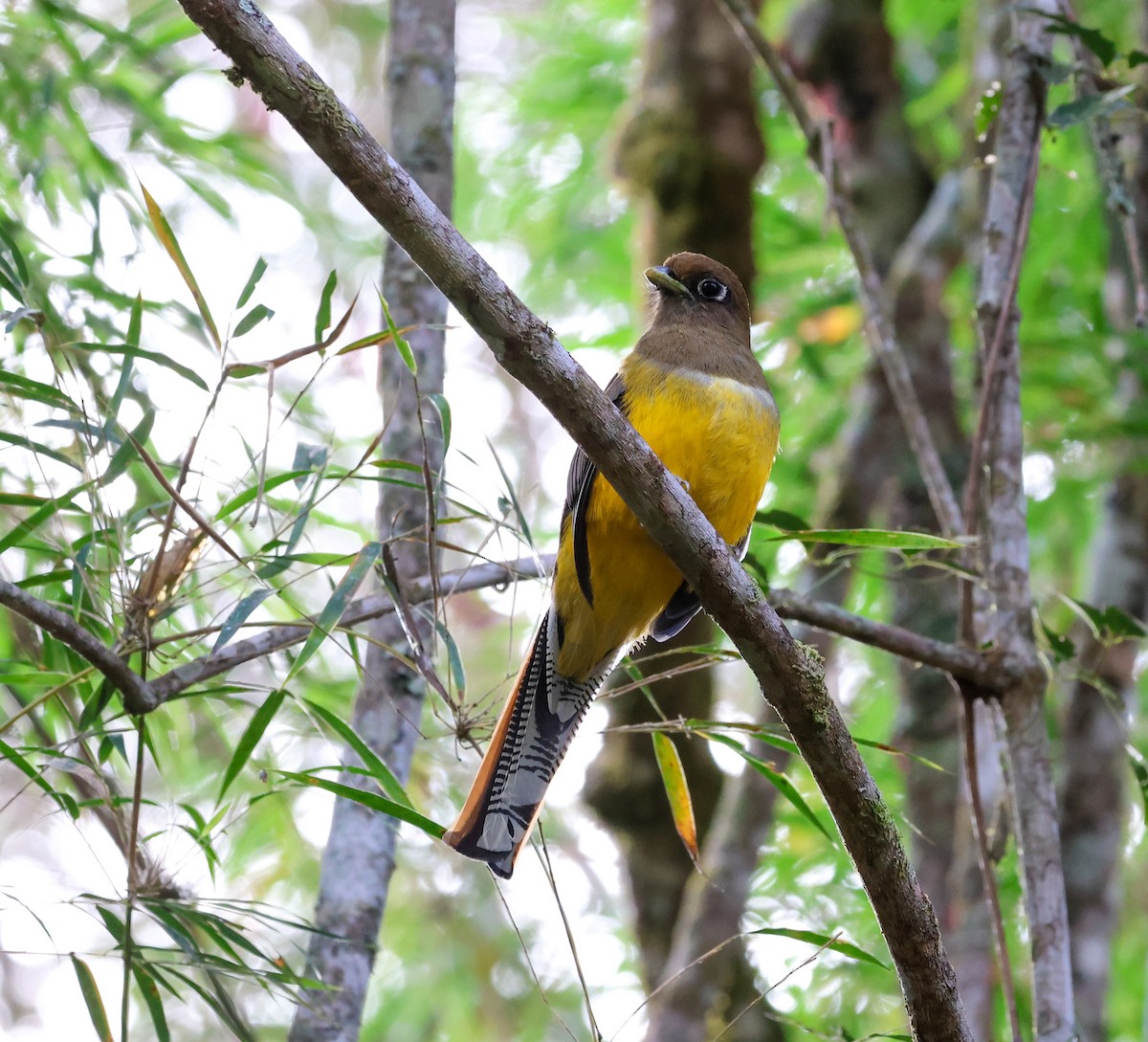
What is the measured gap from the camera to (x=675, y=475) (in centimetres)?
313

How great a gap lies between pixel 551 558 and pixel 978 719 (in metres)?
2.31

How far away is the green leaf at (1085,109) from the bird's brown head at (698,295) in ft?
3.11

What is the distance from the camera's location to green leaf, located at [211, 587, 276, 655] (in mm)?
2422

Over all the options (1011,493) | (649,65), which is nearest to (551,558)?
(1011,493)

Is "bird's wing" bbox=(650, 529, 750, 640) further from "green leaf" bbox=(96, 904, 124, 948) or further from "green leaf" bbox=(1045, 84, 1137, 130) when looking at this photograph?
"green leaf" bbox=(96, 904, 124, 948)

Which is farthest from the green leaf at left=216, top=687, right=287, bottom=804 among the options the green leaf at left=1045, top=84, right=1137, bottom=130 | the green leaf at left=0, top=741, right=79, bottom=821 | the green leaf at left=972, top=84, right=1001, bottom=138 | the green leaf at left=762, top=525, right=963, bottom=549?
the green leaf at left=972, top=84, right=1001, bottom=138

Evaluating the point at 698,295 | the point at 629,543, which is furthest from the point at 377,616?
the point at 698,295

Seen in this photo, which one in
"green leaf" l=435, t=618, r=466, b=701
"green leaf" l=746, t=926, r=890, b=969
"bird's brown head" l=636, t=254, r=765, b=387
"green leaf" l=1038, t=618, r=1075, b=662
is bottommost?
"green leaf" l=746, t=926, r=890, b=969

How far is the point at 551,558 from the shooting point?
3529mm

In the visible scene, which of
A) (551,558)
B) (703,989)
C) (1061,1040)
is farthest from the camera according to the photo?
(703,989)

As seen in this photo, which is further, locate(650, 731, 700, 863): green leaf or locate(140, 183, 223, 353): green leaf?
locate(650, 731, 700, 863): green leaf

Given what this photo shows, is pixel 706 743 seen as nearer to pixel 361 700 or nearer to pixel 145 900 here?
pixel 361 700

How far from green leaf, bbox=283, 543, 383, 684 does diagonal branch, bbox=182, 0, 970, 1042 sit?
1.85 feet

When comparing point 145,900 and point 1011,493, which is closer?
point 145,900
